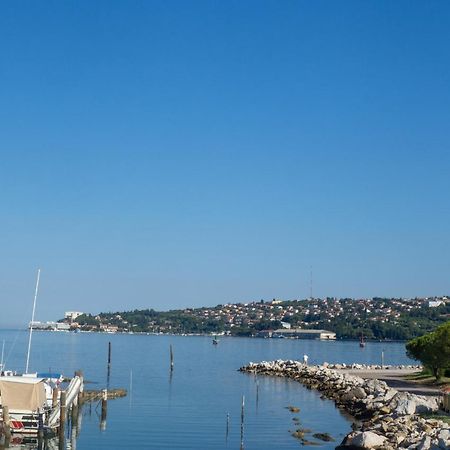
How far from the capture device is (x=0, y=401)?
37.6 metres

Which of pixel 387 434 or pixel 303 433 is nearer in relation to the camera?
pixel 387 434

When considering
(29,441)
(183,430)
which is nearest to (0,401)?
(29,441)

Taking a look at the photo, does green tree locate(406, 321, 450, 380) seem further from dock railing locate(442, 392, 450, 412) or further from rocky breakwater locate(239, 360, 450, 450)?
dock railing locate(442, 392, 450, 412)

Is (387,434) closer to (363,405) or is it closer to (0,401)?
(363,405)

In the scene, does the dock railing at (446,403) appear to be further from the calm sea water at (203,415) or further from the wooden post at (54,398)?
the wooden post at (54,398)

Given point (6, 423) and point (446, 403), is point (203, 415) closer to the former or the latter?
point (446, 403)

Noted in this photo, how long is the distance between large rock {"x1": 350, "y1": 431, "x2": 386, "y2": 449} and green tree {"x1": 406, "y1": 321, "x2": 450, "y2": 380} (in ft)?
72.5

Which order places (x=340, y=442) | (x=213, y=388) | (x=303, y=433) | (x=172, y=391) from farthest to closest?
(x=213, y=388) < (x=172, y=391) < (x=303, y=433) < (x=340, y=442)

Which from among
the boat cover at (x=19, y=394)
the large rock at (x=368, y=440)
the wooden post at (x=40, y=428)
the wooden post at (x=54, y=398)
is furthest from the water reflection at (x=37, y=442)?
the large rock at (x=368, y=440)

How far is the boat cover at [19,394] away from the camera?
3775 cm

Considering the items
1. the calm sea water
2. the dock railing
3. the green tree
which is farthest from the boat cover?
the green tree

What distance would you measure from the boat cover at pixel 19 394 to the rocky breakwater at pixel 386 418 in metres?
15.2

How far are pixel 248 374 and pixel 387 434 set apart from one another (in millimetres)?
54447

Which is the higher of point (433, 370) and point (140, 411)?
point (433, 370)
